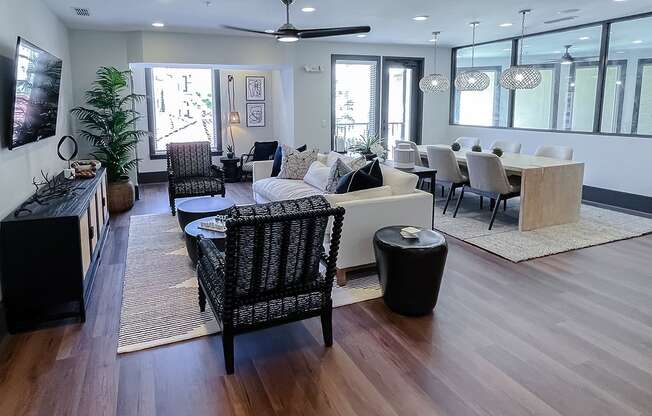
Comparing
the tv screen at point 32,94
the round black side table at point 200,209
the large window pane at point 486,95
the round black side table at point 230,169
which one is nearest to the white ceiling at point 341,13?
the large window pane at point 486,95

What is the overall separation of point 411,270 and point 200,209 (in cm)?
260

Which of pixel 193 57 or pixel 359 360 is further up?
pixel 193 57

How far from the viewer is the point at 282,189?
18.3ft

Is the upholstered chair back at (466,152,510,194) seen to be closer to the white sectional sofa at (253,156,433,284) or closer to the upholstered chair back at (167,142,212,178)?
the white sectional sofa at (253,156,433,284)

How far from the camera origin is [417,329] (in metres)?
3.17

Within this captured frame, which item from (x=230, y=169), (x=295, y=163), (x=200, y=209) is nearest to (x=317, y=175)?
(x=295, y=163)

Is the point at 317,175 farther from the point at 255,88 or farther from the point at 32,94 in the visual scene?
the point at 255,88

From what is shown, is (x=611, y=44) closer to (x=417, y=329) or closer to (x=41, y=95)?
(x=417, y=329)

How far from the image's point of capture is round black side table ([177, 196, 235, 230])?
15.8 feet

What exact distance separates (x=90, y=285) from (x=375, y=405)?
2.53m

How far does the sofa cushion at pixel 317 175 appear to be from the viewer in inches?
215

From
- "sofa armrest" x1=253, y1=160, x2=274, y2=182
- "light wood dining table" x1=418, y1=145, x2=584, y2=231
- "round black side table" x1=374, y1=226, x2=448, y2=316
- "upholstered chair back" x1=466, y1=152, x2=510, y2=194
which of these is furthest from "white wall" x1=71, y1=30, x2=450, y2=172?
"round black side table" x1=374, y1=226, x2=448, y2=316

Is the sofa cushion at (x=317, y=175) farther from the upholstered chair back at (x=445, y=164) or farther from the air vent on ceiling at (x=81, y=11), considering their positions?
the air vent on ceiling at (x=81, y=11)

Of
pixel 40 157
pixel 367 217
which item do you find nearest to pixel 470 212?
pixel 367 217
